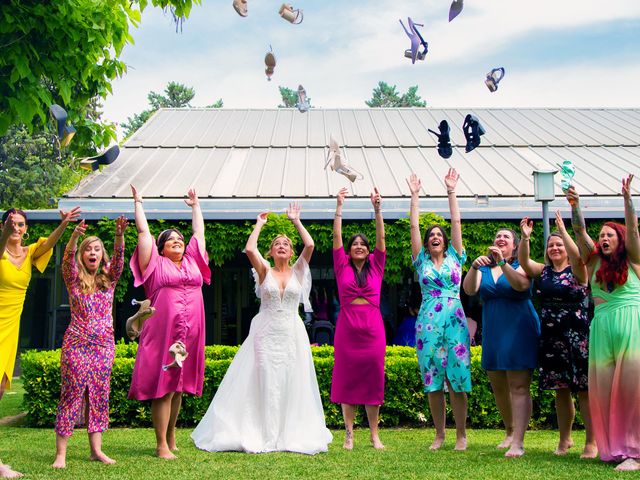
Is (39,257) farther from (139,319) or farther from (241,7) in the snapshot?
(241,7)

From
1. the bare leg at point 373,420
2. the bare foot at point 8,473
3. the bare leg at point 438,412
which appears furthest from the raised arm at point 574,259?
the bare foot at point 8,473

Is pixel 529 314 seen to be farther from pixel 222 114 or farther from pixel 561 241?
pixel 222 114

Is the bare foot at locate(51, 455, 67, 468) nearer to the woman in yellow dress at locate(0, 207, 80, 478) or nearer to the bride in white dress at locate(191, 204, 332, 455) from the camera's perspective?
the woman in yellow dress at locate(0, 207, 80, 478)

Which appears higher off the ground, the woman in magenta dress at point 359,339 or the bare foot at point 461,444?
the woman in magenta dress at point 359,339

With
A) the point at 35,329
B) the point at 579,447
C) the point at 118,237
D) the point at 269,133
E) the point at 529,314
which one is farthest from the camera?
the point at 269,133

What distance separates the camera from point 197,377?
230 inches

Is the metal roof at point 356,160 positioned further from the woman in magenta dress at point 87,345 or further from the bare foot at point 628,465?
the bare foot at point 628,465

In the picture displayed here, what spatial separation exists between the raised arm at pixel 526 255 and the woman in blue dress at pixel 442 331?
575 millimetres

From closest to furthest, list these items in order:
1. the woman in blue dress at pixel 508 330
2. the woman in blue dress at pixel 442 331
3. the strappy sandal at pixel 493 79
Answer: the woman in blue dress at pixel 508 330, the woman in blue dress at pixel 442 331, the strappy sandal at pixel 493 79

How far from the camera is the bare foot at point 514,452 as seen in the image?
560 cm

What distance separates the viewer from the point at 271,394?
6031 mm

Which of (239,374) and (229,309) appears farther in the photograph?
(229,309)

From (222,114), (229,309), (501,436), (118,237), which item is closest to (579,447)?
(501,436)

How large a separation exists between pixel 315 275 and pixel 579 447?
8341 millimetres
